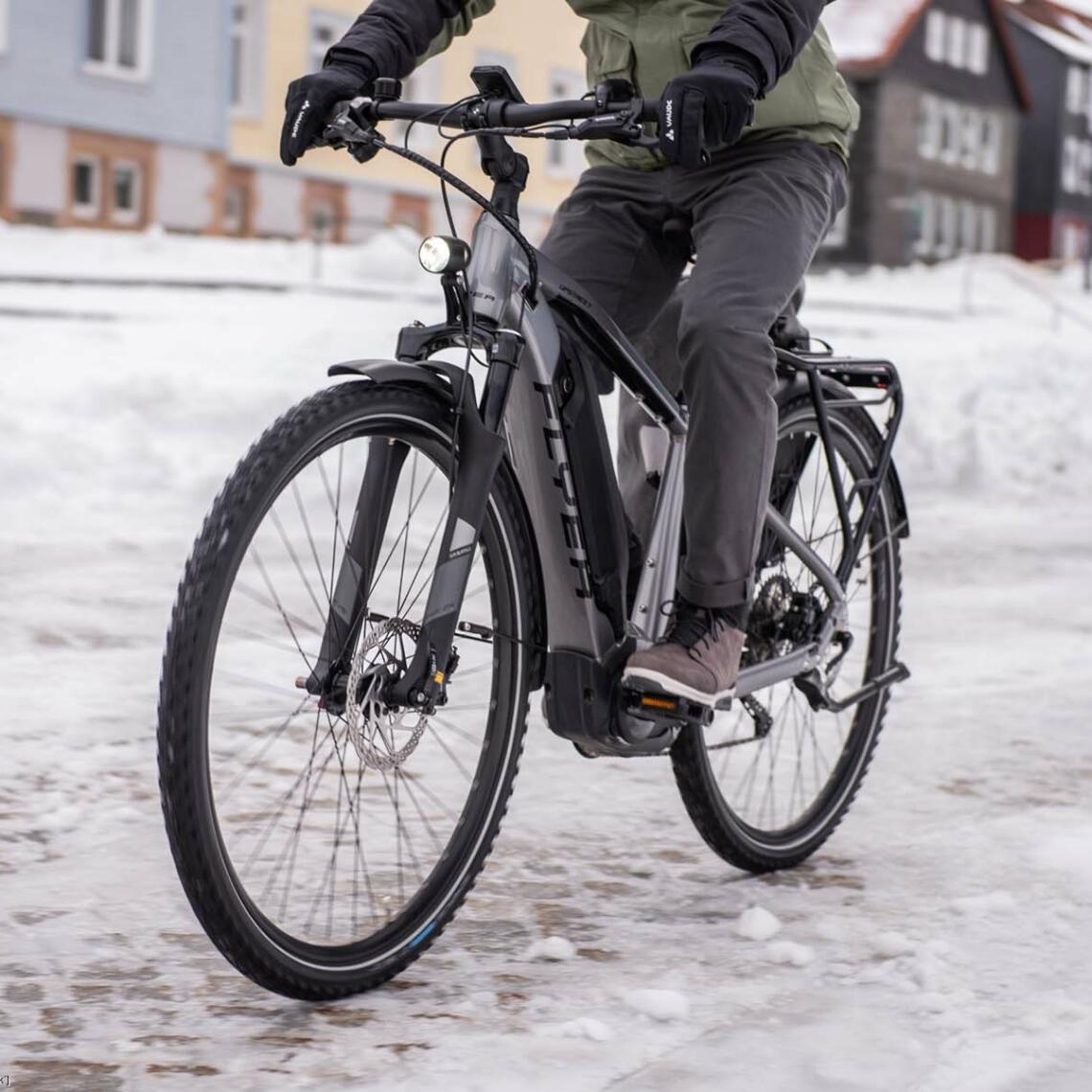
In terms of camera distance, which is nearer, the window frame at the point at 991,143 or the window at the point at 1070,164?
the window frame at the point at 991,143

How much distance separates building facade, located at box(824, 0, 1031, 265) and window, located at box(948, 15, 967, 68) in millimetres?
26

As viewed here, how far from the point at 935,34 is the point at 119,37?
31883 mm

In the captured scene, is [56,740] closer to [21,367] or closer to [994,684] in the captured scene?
[994,684]

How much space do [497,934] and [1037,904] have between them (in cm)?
105

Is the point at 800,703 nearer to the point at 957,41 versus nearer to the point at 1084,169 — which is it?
the point at 957,41

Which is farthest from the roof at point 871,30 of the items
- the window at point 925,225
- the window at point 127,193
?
the window at point 127,193

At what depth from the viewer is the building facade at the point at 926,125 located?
1970 inches

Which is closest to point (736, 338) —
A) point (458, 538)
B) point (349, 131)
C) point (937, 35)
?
point (458, 538)

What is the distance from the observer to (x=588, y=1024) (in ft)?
9.94

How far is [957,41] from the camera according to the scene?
53.2 m

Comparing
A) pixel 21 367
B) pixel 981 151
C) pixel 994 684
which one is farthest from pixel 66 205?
pixel 981 151

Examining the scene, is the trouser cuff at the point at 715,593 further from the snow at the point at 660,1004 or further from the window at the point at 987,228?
the window at the point at 987,228

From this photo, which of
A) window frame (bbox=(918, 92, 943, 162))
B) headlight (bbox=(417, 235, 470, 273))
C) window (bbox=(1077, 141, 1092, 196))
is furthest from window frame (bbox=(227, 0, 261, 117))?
window (bbox=(1077, 141, 1092, 196))

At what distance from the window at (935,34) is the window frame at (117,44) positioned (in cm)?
3082
